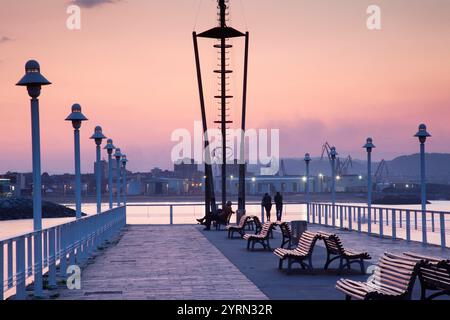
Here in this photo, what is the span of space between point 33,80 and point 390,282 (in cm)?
706

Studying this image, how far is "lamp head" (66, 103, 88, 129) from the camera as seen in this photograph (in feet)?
71.9

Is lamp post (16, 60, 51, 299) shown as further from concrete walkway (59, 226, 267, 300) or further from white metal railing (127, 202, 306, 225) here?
white metal railing (127, 202, 306, 225)

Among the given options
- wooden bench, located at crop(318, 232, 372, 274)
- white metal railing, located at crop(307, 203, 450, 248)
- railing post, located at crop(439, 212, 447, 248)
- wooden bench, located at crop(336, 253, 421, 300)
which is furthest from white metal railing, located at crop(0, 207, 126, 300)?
white metal railing, located at crop(307, 203, 450, 248)

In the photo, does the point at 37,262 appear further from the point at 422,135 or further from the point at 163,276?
the point at 422,135

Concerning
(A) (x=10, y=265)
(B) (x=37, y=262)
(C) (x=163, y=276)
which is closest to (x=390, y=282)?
(A) (x=10, y=265)

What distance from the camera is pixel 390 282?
11.3 metres

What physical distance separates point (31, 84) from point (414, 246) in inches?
567

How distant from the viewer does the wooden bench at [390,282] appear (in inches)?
423

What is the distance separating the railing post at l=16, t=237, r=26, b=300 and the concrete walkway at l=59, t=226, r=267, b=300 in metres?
1.46

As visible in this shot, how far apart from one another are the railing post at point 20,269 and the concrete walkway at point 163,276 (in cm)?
146

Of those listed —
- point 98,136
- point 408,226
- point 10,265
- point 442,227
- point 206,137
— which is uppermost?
point 206,137

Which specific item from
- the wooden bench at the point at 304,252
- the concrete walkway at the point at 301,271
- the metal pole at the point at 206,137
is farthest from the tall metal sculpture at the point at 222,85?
the wooden bench at the point at 304,252

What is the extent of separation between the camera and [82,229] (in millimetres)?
20500

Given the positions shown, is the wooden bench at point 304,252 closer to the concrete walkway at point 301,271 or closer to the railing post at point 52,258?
the concrete walkway at point 301,271
